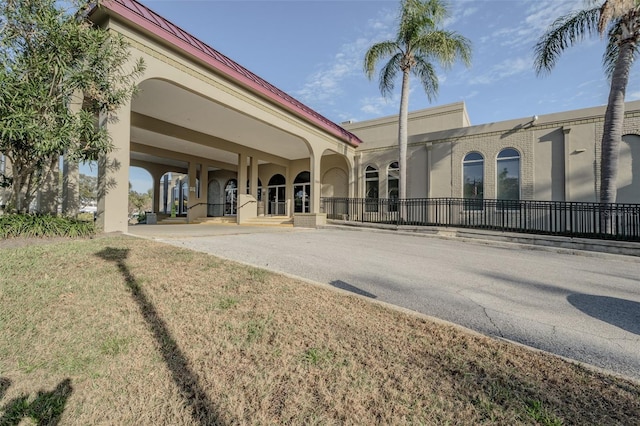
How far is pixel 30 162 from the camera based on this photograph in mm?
6191

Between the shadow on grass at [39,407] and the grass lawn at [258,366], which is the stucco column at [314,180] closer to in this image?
the grass lawn at [258,366]

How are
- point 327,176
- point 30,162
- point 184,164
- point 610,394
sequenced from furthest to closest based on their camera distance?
1. point 184,164
2. point 327,176
3. point 30,162
4. point 610,394

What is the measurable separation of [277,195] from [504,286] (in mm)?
18227

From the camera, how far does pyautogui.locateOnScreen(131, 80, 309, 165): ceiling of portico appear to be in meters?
10.1

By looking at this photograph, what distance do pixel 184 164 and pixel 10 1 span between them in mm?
16296

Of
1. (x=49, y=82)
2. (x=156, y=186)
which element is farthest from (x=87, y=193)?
(x=49, y=82)

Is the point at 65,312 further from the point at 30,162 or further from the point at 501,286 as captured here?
the point at 501,286

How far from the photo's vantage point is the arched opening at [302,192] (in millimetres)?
20438

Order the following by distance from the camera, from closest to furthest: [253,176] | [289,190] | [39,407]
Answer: [39,407]
[253,176]
[289,190]

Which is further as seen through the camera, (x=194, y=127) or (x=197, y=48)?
(x=194, y=127)

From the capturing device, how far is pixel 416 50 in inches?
526

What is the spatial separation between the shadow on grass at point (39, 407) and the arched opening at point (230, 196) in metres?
21.2

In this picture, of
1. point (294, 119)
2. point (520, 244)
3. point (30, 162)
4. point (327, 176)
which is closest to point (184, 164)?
point (327, 176)

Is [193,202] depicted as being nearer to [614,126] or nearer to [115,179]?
[115,179]
